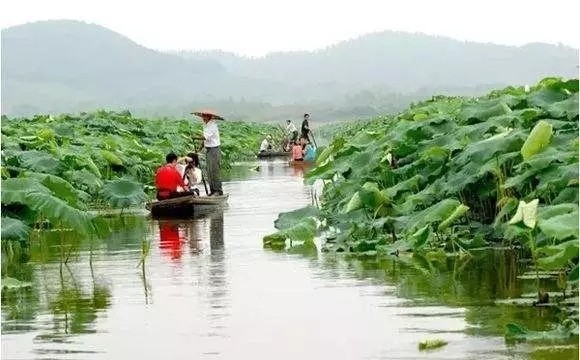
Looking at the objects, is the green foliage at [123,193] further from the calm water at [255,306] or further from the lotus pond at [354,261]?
the calm water at [255,306]

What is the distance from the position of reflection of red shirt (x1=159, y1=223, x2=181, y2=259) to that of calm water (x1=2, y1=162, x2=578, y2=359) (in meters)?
0.11

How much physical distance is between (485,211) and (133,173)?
1139 centimetres

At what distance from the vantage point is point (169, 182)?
54.1 feet

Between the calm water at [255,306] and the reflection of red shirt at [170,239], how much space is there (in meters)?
0.11

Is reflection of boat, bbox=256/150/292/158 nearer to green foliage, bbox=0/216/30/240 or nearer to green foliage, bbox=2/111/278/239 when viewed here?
green foliage, bbox=2/111/278/239

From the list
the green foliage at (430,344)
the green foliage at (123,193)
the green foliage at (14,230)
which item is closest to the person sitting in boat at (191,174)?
the green foliage at (123,193)

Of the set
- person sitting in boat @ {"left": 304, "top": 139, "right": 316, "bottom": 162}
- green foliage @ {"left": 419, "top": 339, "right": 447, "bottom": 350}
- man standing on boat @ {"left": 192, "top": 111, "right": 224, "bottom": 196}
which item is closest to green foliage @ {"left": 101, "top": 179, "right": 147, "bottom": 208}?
man standing on boat @ {"left": 192, "top": 111, "right": 224, "bottom": 196}

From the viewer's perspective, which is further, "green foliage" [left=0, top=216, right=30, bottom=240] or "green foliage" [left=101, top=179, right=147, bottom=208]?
"green foliage" [left=101, top=179, right=147, bottom=208]

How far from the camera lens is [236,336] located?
7.15 metres

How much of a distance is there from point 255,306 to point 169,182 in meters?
8.45

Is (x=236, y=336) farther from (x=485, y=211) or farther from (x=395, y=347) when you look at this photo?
(x=485, y=211)

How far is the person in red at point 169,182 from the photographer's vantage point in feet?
53.6

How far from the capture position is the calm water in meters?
6.80

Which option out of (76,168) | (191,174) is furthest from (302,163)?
(76,168)
